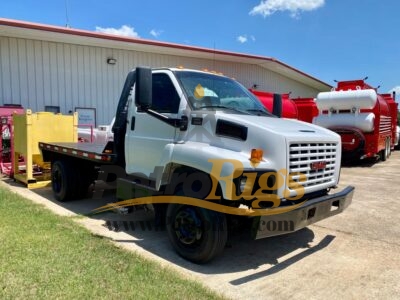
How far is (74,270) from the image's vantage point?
12.3ft

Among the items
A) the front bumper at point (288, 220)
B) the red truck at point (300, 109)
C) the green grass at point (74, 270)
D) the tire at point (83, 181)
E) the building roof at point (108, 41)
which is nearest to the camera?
the green grass at point (74, 270)

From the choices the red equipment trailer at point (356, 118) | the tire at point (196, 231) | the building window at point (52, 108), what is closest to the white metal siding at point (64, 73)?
the building window at point (52, 108)

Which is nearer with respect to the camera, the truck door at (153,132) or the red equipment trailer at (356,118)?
the truck door at (153,132)

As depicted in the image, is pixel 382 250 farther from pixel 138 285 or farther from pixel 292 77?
pixel 292 77

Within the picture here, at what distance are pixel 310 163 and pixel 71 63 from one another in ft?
35.2

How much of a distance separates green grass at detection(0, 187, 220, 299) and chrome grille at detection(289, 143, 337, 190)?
1.59 meters

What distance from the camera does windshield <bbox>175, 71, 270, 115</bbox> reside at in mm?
4703

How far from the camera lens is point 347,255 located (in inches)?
182

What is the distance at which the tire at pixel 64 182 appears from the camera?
277 inches

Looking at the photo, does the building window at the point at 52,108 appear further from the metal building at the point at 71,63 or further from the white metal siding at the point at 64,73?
the white metal siding at the point at 64,73

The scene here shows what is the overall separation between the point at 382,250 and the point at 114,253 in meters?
3.38

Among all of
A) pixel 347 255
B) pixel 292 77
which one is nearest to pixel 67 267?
pixel 347 255

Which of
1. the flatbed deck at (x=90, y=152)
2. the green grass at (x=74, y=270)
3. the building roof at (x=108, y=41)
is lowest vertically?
the green grass at (x=74, y=270)

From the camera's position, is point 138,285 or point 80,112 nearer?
point 138,285
